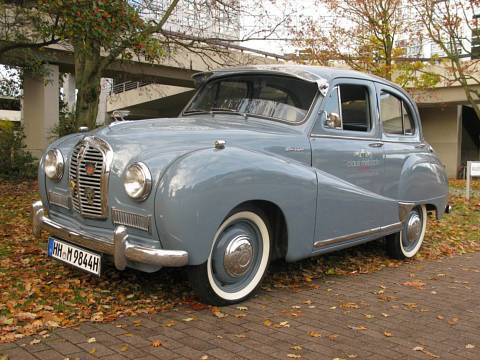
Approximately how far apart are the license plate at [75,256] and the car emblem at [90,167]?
24.6 inches

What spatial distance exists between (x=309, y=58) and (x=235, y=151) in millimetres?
11898

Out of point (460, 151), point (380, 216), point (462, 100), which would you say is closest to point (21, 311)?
point (380, 216)

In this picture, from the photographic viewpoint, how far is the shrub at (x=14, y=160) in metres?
13.5

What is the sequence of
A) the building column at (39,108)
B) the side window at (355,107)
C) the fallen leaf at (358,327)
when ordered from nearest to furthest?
the fallen leaf at (358,327) < the side window at (355,107) < the building column at (39,108)

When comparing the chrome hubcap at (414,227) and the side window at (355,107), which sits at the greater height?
the side window at (355,107)

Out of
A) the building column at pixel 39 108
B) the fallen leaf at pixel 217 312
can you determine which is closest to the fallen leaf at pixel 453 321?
the fallen leaf at pixel 217 312

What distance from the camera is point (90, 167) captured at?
3861 millimetres

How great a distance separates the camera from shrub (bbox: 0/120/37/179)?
13.5 meters

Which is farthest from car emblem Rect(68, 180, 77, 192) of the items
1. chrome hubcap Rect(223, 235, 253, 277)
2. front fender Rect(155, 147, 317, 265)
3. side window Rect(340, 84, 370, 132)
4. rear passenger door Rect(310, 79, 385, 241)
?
side window Rect(340, 84, 370, 132)

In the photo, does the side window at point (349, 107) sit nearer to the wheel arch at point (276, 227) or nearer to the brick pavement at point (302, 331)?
the wheel arch at point (276, 227)

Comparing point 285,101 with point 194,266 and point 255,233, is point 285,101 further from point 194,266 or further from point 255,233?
point 194,266

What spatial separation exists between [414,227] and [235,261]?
3232 millimetres

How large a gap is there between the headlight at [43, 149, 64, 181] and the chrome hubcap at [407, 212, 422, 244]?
165 inches

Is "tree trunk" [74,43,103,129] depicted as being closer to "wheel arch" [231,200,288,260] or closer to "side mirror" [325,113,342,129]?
"side mirror" [325,113,342,129]
